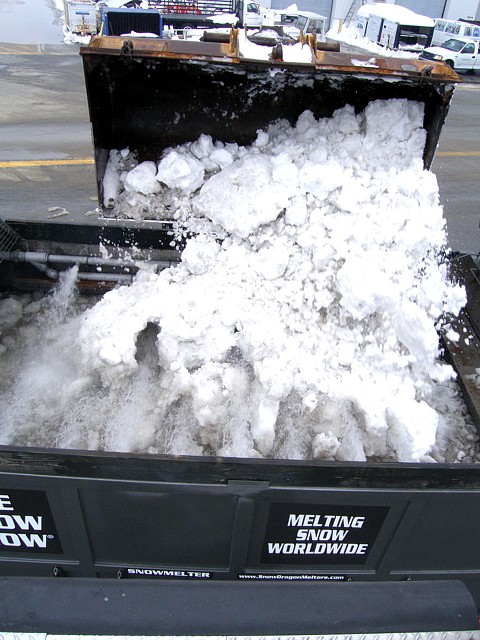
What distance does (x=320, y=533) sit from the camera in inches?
90.7

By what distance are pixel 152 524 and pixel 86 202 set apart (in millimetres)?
5744

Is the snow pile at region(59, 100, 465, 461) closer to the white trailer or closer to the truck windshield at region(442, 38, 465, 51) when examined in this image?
the truck windshield at region(442, 38, 465, 51)

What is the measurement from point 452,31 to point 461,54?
12.5ft

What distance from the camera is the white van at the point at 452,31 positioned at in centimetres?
2098

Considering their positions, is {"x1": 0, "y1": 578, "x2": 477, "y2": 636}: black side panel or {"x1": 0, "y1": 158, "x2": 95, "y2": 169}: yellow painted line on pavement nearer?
{"x1": 0, "y1": 578, "x2": 477, "y2": 636}: black side panel

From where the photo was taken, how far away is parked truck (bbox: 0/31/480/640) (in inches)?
72.2

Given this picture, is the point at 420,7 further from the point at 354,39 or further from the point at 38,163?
the point at 38,163

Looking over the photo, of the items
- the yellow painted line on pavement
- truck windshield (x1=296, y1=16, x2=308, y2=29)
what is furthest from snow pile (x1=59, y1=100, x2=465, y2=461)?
truck windshield (x1=296, y1=16, x2=308, y2=29)

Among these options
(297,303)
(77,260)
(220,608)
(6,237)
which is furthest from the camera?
(77,260)

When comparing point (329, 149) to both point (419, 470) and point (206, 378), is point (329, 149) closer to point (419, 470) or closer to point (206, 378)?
point (206, 378)

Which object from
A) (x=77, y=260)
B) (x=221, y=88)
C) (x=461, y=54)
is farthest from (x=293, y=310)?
(x=461, y=54)

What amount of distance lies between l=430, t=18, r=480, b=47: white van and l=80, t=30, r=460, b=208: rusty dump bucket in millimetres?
21567

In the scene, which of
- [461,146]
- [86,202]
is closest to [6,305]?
[86,202]

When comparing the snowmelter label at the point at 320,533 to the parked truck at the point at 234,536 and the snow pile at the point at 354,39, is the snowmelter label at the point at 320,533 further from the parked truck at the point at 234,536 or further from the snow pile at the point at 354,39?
the snow pile at the point at 354,39
